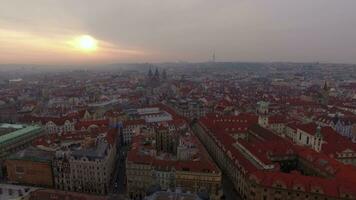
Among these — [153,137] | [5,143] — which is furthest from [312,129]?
[5,143]

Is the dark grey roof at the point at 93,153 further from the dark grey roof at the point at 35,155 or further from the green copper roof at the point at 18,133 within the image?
the green copper roof at the point at 18,133

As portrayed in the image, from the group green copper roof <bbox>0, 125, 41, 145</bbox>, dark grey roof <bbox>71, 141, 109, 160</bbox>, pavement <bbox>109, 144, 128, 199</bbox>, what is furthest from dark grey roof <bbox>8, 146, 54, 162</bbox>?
pavement <bbox>109, 144, 128, 199</bbox>

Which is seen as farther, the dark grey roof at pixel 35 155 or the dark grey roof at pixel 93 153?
the dark grey roof at pixel 35 155

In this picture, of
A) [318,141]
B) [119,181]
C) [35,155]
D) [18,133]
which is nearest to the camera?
[35,155]

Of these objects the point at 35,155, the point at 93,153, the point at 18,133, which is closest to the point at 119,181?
the point at 93,153

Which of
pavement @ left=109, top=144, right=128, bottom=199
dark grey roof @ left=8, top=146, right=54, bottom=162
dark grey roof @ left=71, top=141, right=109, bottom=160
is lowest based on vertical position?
pavement @ left=109, top=144, right=128, bottom=199

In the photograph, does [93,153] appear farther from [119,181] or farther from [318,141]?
[318,141]

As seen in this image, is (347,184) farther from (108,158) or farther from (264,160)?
(108,158)

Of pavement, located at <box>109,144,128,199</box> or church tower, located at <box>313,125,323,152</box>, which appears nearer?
pavement, located at <box>109,144,128,199</box>

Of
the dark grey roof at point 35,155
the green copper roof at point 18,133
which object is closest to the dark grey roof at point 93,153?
the dark grey roof at point 35,155

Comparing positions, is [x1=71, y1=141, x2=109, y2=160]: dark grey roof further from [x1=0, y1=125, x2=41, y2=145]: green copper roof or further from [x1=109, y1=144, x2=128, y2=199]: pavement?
[x1=0, y1=125, x2=41, y2=145]: green copper roof

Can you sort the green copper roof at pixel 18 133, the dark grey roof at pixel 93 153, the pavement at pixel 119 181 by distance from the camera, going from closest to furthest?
the pavement at pixel 119 181 < the dark grey roof at pixel 93 153 < the green copper roof at pixel 18 133
